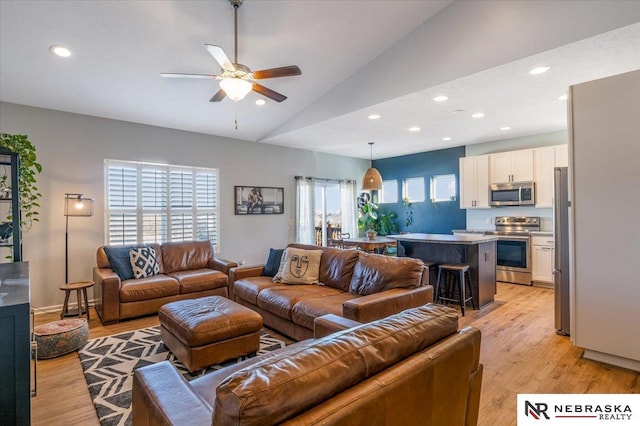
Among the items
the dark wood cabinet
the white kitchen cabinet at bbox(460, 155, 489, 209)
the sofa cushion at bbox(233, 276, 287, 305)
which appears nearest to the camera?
the dark wood cabinet

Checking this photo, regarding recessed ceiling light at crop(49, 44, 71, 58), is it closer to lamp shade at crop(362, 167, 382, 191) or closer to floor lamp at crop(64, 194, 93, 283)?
floor lamp at crop(64, 194, 93, 283)

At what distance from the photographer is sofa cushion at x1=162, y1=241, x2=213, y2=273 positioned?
4.79 metres

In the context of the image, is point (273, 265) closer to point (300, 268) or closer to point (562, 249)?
point (300, 268)

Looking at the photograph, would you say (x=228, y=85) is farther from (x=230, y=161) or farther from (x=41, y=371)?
(x=230, y=161)

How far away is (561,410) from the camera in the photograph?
183cm

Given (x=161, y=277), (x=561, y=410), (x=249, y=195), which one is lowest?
(x=561, y=410)

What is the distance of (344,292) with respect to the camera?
11.3ft

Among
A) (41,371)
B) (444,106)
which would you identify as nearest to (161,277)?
(41,371)

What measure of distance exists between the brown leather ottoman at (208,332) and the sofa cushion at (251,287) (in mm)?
695

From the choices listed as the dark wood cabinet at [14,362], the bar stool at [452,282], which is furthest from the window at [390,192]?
the dark wood cabinet at [14,362]

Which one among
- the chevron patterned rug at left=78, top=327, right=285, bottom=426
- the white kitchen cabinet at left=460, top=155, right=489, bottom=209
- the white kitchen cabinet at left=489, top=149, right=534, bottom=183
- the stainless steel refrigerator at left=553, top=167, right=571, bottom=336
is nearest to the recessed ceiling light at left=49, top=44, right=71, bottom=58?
the chevron patterned rug at left=78, top=327, right=285, bottom=426

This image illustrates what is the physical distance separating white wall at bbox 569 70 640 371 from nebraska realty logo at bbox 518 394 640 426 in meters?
0.72

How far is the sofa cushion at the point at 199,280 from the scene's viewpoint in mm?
4324

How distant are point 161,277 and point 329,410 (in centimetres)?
408
